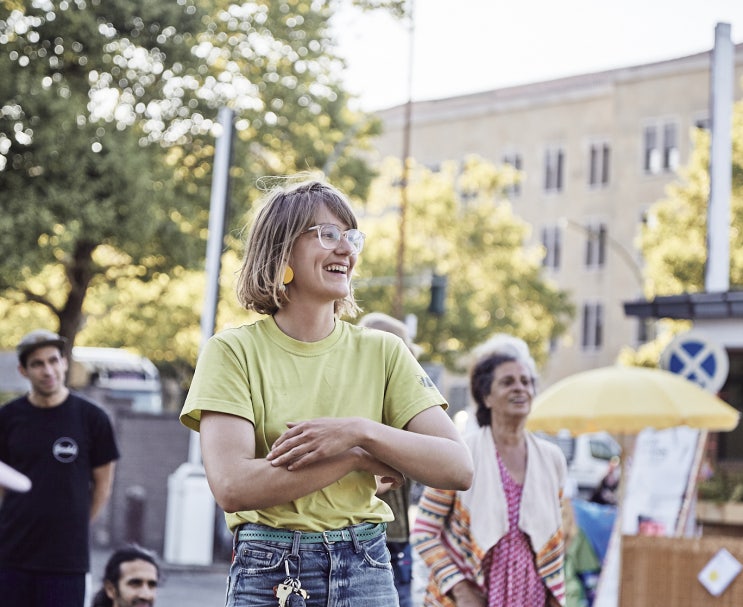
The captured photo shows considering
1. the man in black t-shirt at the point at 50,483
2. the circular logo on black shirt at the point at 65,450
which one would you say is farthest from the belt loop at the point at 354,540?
the circular logo on black shirt at the point at 65,450

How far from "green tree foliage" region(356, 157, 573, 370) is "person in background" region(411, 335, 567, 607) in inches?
1456

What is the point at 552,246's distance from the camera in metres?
65.9

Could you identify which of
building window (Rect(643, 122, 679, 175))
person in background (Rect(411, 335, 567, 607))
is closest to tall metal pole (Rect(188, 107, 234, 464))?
person in background (Rect(411, 335, 567, 607))

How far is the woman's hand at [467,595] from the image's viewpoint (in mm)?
5883

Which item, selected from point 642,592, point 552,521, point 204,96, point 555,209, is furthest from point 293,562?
point 555,209

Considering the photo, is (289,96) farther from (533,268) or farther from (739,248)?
(533,268)

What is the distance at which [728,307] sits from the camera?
18719 mm

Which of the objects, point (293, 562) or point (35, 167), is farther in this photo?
point (35, 167)

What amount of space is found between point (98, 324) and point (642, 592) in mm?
36029

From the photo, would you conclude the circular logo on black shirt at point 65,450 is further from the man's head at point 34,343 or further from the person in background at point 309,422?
the person in background at point 309,422

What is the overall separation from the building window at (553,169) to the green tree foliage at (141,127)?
104ft

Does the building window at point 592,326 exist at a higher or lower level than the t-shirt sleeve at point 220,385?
higher

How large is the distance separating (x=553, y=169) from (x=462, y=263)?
2185cm

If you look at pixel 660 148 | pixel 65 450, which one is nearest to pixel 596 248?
pixel 660 148
